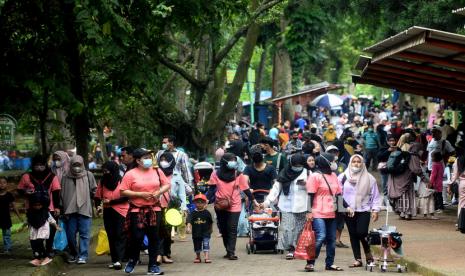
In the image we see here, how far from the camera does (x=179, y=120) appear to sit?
1215 inches

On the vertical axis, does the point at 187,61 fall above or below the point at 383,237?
above

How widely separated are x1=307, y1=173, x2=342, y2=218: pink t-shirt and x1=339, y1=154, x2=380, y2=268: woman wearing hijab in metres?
0.19

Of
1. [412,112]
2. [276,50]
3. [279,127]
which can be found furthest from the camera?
[412,112]

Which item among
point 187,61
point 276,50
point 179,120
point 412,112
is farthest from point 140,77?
point 412,112

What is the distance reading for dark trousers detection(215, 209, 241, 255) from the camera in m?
16.5

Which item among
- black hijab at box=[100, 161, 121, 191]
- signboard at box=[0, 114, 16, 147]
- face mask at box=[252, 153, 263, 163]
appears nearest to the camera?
black hijab at box=[100, 161, 121, 191]

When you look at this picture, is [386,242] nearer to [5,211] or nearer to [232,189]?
[232,189]

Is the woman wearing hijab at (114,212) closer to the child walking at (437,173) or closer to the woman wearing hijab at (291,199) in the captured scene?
the woman wearing hijab at (291,199)

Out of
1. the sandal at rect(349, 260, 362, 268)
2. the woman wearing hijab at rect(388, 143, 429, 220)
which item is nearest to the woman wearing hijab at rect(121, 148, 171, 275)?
the sandal at rect(349, 260, 362, 268)

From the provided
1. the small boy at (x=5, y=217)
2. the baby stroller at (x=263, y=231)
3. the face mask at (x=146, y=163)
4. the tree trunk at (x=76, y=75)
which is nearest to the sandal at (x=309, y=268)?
the baby stroller at (x=263, y=231)

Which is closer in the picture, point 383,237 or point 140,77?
point 383,237

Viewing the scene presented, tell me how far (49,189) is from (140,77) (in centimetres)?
240

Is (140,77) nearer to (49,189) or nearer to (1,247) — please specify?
(49,189)

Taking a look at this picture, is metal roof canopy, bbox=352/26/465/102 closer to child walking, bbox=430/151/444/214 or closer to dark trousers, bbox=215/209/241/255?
child walking, bbox=430/151/444/214
